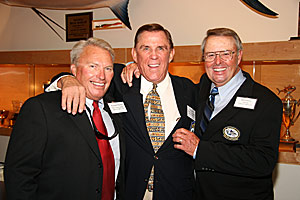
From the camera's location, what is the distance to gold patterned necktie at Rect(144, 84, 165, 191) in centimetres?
193

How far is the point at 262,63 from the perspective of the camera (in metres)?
3.06

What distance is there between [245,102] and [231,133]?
9.4 inches

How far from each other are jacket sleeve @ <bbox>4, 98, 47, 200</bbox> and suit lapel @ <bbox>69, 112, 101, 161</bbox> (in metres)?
0.19

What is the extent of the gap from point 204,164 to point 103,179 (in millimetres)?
675

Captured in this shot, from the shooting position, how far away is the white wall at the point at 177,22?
3.02 metres

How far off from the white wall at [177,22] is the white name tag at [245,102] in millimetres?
1536

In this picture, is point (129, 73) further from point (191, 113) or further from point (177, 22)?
point (177, 22)

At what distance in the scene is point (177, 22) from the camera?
138 inches

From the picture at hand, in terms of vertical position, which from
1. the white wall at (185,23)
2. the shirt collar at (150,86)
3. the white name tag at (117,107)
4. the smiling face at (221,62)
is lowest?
the white name tag at (117,107)

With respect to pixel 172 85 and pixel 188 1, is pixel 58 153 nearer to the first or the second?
pixel 172 85

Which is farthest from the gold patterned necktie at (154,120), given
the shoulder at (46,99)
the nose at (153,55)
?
the shoulder at (46,99)

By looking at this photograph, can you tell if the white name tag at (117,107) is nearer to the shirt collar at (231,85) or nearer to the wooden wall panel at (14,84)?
the shirt collar at (231,85)

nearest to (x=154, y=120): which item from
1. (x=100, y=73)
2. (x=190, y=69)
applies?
(x=100, y=73)

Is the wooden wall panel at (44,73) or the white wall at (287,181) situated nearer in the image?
the white wall at (287,181)
